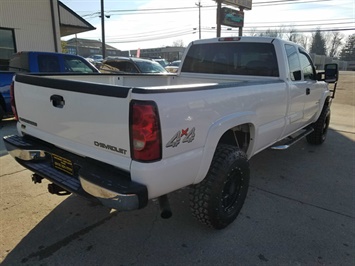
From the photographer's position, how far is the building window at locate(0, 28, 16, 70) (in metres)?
12.0

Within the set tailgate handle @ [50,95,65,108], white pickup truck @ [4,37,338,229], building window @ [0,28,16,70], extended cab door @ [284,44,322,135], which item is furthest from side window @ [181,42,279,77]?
building window @ [0,28,16,70]

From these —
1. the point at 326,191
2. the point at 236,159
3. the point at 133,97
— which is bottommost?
the point at 326,191

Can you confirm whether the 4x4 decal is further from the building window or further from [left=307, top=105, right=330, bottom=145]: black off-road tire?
the building window

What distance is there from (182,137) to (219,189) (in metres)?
0.77

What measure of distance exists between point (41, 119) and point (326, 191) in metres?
3.62

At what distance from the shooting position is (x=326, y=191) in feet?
12.6

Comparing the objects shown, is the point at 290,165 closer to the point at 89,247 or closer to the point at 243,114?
the point at 243,114

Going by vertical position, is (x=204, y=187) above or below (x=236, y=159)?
below

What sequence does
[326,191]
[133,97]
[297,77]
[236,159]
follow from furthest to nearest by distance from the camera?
[297,77] < [326,191] < [236,159] < [133,97]

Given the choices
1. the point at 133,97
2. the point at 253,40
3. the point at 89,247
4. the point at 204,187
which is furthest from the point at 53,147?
the point at 253,40

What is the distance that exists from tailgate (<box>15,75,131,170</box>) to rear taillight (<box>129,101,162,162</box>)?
6 centimetres

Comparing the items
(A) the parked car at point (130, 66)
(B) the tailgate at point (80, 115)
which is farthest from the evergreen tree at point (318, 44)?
(B) the tailgate at point (80, 115)

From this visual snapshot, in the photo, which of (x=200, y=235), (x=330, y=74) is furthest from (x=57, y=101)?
(x=330, y=74)

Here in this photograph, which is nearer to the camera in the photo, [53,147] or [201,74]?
[53,147]
